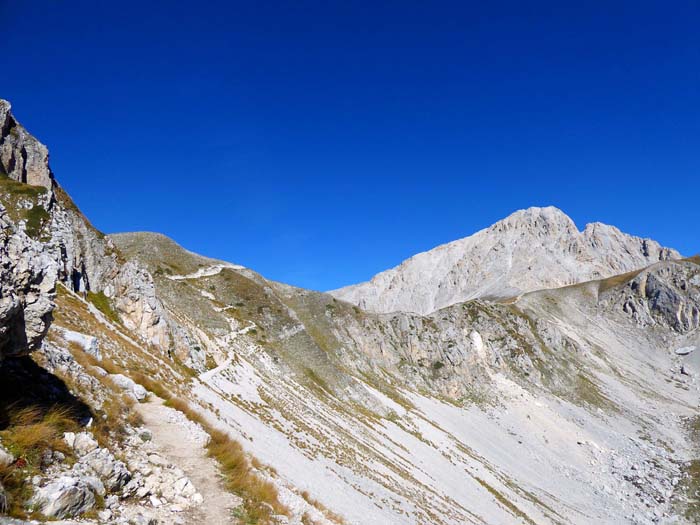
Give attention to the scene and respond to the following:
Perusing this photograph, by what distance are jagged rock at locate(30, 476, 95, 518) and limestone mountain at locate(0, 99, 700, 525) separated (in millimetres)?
35

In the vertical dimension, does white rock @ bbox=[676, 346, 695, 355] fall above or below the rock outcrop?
above

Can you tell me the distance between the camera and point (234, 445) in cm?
1544

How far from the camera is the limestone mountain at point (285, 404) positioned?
372 inches

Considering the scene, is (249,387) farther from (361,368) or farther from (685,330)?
(685,330)

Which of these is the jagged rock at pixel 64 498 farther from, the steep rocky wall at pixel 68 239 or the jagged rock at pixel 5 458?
the steep rocky wall at pixel 68 239

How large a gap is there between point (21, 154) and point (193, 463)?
47.3m

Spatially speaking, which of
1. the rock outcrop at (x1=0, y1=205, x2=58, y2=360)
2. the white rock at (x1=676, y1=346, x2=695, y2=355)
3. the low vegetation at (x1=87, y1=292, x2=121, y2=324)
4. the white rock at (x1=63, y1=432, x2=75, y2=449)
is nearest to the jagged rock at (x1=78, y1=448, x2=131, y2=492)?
the white rock at (x1=63, y1=432, x2=75, y2=449)

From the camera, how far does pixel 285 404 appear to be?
39.4 meters

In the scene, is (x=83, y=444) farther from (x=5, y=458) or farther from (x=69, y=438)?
(x=5, y=458)

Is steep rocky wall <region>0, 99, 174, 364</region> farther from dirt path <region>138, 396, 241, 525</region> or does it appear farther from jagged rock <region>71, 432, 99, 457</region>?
jagged rock <region>71, 432, 99, 457</region>

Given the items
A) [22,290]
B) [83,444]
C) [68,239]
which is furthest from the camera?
[68,239]

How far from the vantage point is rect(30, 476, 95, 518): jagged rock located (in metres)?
7.41

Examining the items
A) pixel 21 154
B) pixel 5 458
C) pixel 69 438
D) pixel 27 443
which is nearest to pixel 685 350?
pixel 69 438

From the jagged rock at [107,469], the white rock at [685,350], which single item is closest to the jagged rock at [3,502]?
the jagged rock at [107,469]
